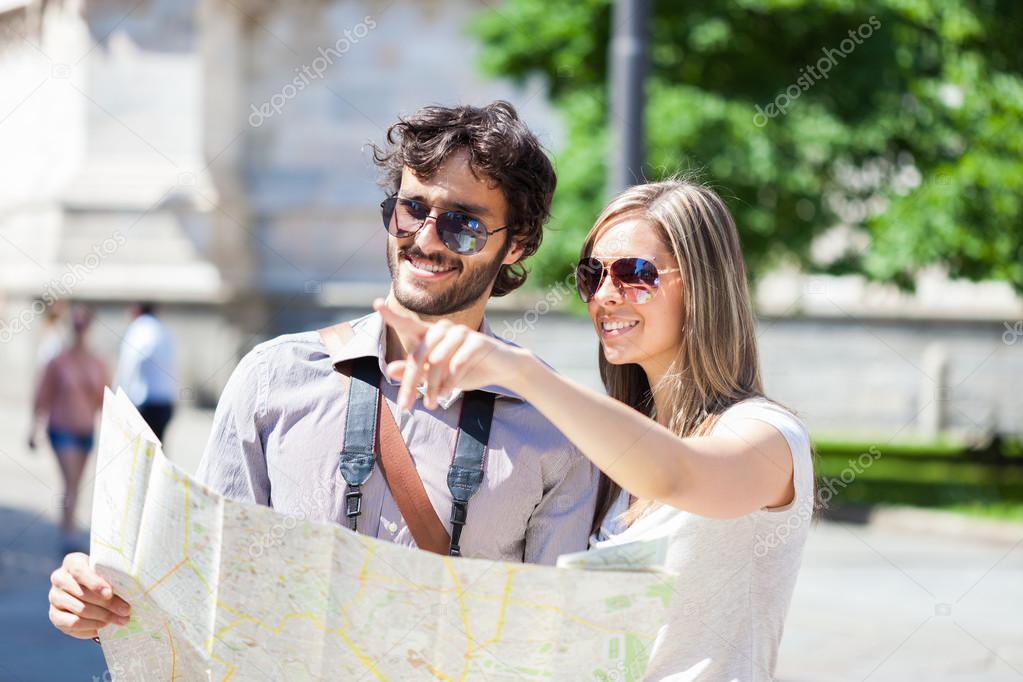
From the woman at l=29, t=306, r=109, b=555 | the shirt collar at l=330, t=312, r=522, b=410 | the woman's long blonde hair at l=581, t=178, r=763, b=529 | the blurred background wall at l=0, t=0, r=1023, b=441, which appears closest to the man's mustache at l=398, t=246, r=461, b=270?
the shirt collar at l=330, t=312, r=522, b=410

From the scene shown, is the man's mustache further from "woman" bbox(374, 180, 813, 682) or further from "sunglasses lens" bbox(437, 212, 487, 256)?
"woman" bbox(374, 180, 813, 682)

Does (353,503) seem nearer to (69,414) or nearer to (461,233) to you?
(461,233)

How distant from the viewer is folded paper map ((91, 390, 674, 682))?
182 centimetres

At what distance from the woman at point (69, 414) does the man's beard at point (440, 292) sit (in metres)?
7.78

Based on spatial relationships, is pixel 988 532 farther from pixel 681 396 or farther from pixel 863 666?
pixel 681 396

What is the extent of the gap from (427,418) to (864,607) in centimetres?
714

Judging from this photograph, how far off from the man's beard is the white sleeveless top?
1.71 ft

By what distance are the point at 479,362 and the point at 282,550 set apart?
0.42m

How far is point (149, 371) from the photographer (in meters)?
9.84

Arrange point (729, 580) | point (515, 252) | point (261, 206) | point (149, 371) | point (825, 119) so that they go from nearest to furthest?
point (729, 580), point (515, 252), point (149, 371), point (825, 119), point (261, 206)

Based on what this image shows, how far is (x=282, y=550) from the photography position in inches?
74.8

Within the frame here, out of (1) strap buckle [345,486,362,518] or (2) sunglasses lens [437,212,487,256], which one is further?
(2) sunglasses lens [437,212,487,256]

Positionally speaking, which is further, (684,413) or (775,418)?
(684,413)

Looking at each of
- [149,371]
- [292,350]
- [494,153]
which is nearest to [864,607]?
[149,371]
